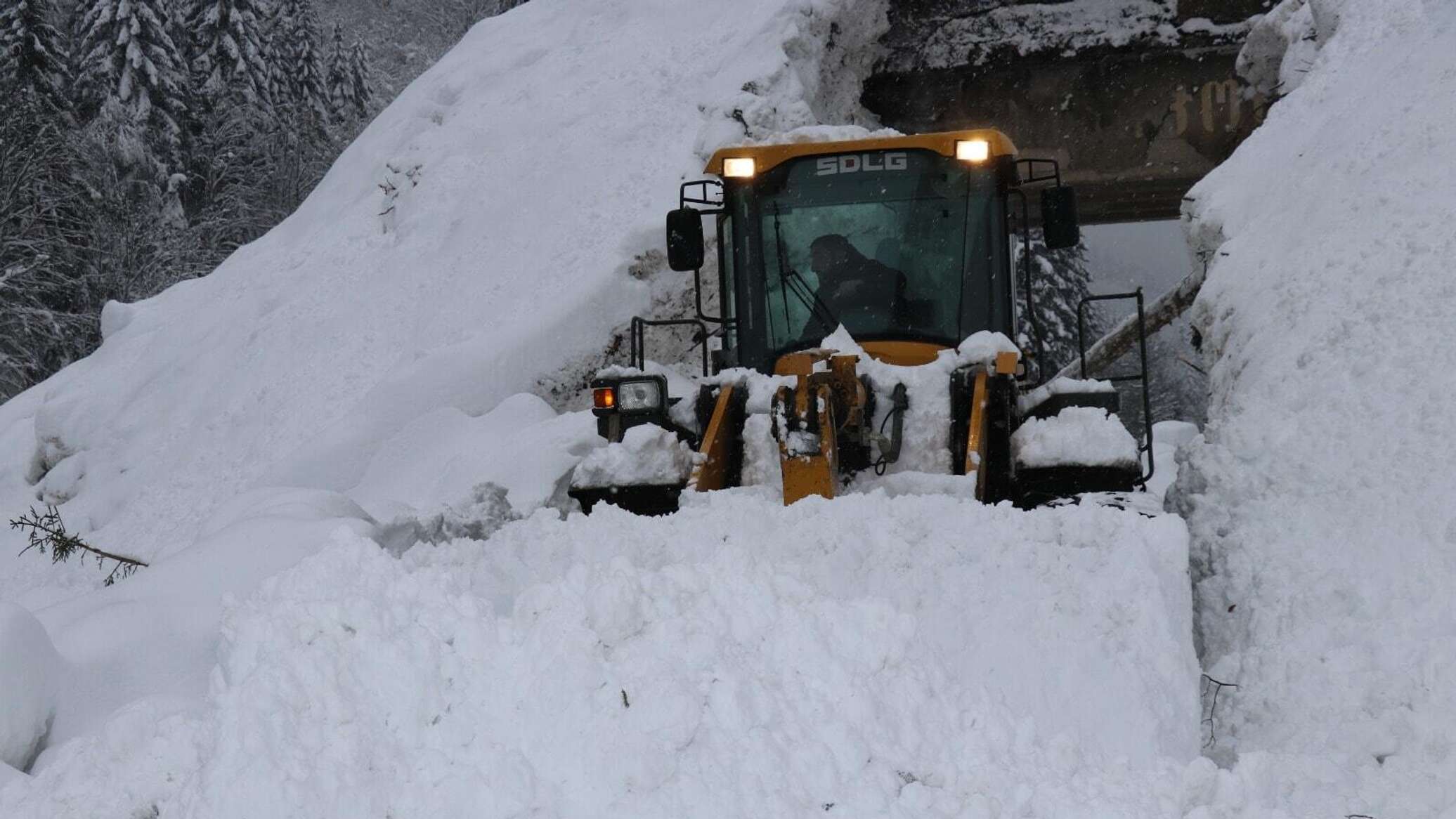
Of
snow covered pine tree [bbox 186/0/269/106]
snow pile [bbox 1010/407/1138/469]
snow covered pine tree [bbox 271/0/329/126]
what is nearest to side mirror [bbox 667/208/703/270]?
snow pile [bbox 1010/407/1138/469]

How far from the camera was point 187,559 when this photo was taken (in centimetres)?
509

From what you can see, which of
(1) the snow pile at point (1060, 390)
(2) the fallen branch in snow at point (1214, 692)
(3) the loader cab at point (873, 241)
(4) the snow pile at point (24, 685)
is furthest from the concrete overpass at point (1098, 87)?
(4) the snow pile at point (24, 685)

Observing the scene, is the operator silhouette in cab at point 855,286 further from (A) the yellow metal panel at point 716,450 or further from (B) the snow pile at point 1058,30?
(B) the snow pile at point 1058,30

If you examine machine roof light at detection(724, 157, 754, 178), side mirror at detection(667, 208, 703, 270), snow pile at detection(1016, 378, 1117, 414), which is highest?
machine roof light at detection(724, 157, 754, 178)


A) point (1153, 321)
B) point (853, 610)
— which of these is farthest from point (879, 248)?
point (1153, 321)


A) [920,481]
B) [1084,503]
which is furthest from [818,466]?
[1084,503]

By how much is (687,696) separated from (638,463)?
113 inches

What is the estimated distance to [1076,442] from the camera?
5457 millimetres

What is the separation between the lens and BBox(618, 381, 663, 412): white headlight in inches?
253

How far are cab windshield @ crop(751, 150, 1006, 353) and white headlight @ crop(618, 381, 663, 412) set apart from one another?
0.75m

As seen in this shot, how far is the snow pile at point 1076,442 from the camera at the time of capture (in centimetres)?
535

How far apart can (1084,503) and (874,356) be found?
75.7 inches

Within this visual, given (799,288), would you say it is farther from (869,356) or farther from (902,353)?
(869,356)

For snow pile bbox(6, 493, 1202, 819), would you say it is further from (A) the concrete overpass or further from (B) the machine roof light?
(A) the concrete overpass
